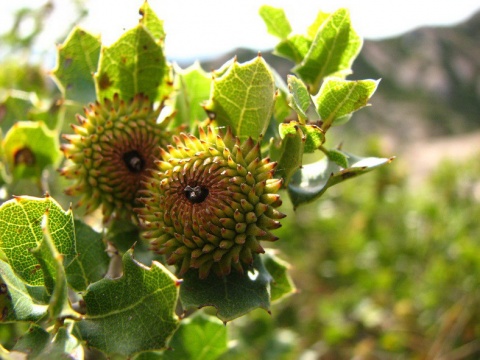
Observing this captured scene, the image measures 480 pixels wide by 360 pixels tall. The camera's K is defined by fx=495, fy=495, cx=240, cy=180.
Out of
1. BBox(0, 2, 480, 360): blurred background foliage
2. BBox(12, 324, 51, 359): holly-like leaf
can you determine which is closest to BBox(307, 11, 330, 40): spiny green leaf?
BBox(12, 324, 51, 359): holly-like leaf

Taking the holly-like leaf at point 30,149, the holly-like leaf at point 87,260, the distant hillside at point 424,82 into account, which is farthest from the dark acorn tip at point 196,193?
the distant hillside at point 424,82

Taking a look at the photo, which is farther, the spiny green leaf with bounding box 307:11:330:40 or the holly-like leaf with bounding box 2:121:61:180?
the holly-like leaf with bounding box 2:121:61:180

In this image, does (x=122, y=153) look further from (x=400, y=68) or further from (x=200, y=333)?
(x=400, y=68)

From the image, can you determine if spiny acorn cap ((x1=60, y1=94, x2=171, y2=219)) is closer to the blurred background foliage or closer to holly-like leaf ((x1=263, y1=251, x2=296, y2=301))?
holly-like leaf ((x1=263, y1=251, x2=296, y2=301))

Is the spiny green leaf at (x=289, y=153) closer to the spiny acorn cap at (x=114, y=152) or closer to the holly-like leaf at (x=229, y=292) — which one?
the holly-like leaf at (x=229, y=292)

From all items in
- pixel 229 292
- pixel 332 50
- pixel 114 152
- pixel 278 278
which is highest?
pixel 332 50

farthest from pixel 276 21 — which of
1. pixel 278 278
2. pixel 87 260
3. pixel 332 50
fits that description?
pixel 87 260

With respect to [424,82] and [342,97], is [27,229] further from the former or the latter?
[424,82]

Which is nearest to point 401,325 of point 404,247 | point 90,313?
point 404,247
